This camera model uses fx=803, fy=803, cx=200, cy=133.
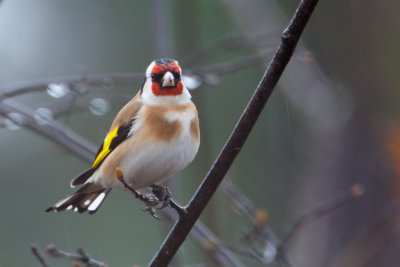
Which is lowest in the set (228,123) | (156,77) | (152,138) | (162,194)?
(228,123)

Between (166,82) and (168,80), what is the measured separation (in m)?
0.02

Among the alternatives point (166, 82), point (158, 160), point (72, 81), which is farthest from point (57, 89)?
point (158, 160)

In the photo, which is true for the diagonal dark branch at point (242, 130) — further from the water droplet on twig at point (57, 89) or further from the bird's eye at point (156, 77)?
the water droplet on twig at point (57, 89)

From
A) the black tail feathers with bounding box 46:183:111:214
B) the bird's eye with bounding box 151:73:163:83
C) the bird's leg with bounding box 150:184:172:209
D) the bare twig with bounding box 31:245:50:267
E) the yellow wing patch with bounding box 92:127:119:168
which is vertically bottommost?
the black tail feathers with bounding box 46:183:111:214

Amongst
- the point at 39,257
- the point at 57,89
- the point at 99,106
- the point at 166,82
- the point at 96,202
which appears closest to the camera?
the point at 39,257

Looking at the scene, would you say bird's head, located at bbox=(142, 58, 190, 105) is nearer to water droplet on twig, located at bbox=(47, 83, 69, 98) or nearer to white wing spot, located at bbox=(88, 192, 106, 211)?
white wing spot, located at bbox=(88, 192, 106, 211)

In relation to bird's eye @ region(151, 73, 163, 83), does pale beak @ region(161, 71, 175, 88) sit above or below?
above

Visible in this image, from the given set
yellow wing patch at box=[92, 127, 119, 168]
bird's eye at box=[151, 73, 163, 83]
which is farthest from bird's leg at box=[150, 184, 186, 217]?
bird's eye at box=[151, 73, 163, 83]

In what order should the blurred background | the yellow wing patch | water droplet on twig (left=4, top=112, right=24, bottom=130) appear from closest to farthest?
the yellow wing patch, water droplet on twig (left=4, top=112, right=24, bottom=130), the blurred background

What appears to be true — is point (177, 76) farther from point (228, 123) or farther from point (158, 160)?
point (228, 123)

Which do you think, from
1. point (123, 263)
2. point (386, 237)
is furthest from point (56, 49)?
point (386, 237)

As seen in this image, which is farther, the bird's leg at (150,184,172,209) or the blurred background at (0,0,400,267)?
the blurred background at (0,0,400,267)

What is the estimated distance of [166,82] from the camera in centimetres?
405

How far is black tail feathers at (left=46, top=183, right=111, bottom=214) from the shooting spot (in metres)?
4.35
